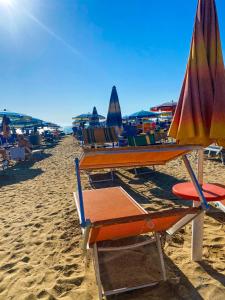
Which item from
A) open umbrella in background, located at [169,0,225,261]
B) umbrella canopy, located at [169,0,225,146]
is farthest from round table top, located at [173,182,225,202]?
umbrella canopy, located at [169,0,225,146]

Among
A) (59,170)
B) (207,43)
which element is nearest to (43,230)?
(207,43)

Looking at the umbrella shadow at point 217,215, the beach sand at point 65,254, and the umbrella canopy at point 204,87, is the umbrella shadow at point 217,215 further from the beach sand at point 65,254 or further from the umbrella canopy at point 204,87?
the umbrella canopy at point 204,87

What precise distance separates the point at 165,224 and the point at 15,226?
2505mm

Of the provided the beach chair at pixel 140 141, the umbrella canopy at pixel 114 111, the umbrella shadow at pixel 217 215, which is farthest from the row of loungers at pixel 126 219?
the umbrella canopy at pixel 114 111

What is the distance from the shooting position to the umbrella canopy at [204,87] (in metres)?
2.23

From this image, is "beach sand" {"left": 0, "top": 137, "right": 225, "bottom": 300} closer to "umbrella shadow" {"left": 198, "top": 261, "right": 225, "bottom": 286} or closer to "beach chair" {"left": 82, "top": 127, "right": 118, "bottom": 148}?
"umbrella shadow" {"left": 198, "top": 261, "right": 225, "bottom": 286}

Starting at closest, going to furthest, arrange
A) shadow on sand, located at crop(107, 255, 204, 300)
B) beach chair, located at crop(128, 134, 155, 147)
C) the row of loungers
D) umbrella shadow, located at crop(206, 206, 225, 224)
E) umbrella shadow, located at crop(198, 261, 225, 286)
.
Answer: the row of loungers
shadow on sand, located at crop(107, 255, 204, 300)
umbrella shadow, located at crop(198, 261, 225, 286)
umbrella shadow, located at crop(206, 206, 225, 224)
beach chair, located at crop(128, 134, 155, 147)

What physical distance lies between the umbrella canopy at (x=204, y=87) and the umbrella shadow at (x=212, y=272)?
122 cm

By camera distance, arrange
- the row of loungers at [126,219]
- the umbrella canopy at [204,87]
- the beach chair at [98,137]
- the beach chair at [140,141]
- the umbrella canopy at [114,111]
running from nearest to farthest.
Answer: the row of loungers at [126,219] → the umbrella canopy at [204,87] → the beach chair at [140,141] → the beach chair at [98,137] → the umbrella canopy at [114,111]

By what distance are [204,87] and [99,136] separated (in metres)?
6.54

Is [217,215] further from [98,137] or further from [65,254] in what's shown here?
[98,137]

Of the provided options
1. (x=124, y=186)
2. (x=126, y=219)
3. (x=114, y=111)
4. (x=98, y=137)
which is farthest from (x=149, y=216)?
(x=114, y=111)

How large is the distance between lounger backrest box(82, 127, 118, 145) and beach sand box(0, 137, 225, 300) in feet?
12.4

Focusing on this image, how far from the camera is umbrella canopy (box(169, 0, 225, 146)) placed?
2228 millimetres
